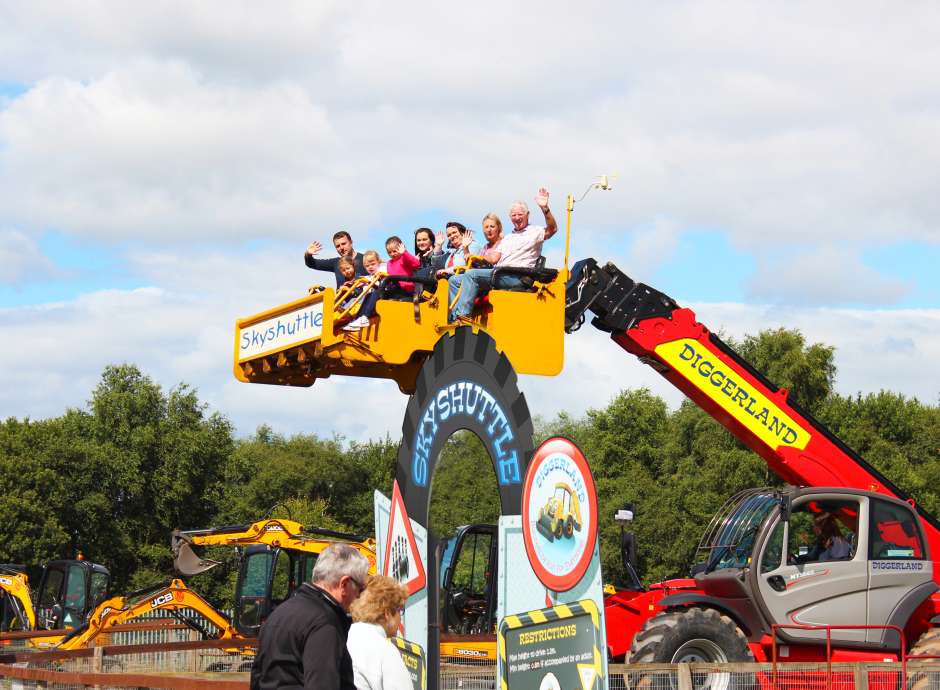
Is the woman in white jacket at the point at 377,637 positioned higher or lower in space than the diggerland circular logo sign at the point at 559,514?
lower

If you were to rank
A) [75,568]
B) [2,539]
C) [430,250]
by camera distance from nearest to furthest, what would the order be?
[430,250] → [75,568] → [2,539]

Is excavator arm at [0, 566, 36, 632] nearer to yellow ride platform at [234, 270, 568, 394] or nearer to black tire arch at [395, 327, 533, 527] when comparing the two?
yellow ride platform at [234, 270, 568, 394]

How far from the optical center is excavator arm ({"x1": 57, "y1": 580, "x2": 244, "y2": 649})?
979 inches

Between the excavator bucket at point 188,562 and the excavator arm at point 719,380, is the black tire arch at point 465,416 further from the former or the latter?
the excavator bucket at point 188,562

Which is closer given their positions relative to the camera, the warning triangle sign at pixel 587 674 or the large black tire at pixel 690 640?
the warning triangle sign at pixel 587 674

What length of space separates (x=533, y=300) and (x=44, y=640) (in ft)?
60.5

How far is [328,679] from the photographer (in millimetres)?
6086

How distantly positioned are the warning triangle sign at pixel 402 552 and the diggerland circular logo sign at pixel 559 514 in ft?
4.88

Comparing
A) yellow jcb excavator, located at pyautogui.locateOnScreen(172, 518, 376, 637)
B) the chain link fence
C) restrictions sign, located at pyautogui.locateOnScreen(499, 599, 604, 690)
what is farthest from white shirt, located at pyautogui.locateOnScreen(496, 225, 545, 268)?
yellow jcb excavator, located at pyautogui.locateOnScreen(172, 518, 376, 637)

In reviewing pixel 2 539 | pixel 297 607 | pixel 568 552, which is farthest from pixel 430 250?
pixel 2 539

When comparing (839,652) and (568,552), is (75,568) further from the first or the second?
(568,552)

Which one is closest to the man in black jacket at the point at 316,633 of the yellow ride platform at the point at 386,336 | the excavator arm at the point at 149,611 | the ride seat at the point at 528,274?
the yellow ride platform at the point at 386,336

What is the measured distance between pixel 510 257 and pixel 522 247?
0.53ft

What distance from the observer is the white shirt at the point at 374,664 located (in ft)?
22.0
